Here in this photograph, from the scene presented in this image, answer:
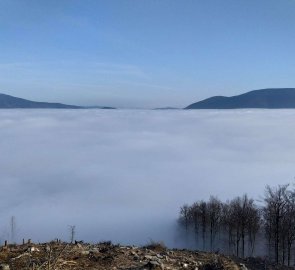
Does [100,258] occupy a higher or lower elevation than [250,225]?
higher

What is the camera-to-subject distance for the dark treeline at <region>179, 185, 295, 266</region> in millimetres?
35016

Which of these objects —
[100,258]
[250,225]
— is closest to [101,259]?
[100,258]

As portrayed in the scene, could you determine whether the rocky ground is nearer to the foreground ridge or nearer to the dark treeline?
the foreground ridge

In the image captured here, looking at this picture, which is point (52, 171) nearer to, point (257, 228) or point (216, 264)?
point (257, 228)

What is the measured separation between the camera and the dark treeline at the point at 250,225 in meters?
35.0

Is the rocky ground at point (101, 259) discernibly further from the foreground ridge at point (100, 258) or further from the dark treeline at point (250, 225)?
the dark treeline at point (250, 225)

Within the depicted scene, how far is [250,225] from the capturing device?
140 feet

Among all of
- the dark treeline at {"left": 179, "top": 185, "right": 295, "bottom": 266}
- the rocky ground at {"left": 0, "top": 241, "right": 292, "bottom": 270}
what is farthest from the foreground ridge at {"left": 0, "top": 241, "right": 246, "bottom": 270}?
the dark treeline at {"left": 179, "top": 185, "right": 295, "bottom": 266}

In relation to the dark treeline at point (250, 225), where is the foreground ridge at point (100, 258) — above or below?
above

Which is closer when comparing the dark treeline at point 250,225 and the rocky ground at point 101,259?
the rocky ground at point 101,259

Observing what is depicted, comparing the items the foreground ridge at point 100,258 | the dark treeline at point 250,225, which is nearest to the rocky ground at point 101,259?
the foreground ridge at point 100,258

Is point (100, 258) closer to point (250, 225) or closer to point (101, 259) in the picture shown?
point (101, 259)

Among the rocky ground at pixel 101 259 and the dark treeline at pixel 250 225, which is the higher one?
the rocky ground at pixel 101 259

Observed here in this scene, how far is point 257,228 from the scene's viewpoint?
44.2 meters
